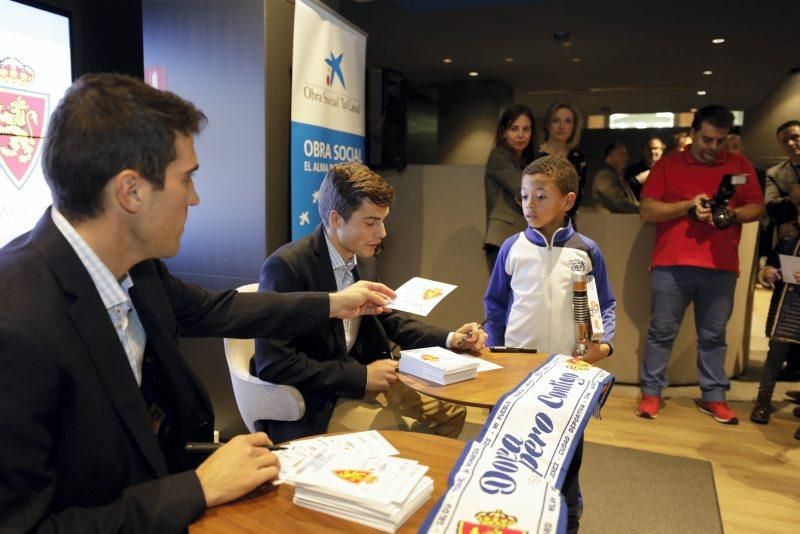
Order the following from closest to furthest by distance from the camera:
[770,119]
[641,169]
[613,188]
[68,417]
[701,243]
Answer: [68,417]
[701,243]
[613,188]
[641,169]
[770,119]

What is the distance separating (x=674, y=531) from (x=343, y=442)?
199 cm

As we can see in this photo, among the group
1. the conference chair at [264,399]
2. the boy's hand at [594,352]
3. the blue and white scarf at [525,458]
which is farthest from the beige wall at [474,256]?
the conference chair at [264,399]

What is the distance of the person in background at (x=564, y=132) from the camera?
12.6 feet

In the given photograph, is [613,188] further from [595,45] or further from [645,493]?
[595,45]

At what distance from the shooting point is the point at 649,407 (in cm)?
396

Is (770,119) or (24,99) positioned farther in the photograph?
(770,119)

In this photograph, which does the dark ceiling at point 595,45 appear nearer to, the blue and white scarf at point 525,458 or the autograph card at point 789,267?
the autograph card at point 789,267

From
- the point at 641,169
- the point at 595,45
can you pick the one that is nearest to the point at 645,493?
the point at 641,169

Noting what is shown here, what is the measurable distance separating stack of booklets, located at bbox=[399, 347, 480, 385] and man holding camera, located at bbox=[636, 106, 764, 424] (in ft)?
8.20

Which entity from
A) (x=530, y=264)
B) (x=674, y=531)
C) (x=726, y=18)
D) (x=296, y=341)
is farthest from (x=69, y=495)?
(x=726, y=18)

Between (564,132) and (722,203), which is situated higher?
(564,132)

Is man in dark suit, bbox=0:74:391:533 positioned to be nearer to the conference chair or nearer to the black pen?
the black pen

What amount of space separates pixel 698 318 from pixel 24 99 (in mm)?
4082

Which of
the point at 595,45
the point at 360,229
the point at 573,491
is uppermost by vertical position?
the point at 595,45
